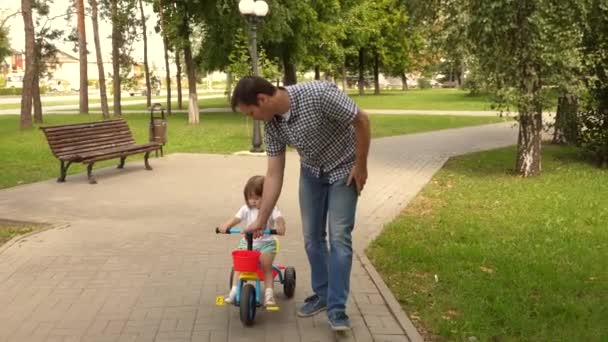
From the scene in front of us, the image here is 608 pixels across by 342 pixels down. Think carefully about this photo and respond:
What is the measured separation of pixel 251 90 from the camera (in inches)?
144

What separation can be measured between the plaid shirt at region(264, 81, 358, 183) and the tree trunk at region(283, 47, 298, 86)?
25.4 meters

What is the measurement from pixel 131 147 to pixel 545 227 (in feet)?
24.0

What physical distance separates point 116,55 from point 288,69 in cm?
963

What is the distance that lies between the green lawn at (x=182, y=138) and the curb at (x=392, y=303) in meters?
7.14

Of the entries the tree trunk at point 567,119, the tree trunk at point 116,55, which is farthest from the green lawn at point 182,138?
the tree trunk at point 116,55

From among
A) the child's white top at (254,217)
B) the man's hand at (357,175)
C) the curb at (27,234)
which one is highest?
the man's hand at (357,175)

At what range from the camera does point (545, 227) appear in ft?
23.5

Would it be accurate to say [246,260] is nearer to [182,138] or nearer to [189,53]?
[182,138]

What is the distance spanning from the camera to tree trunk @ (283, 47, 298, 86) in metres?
29.6

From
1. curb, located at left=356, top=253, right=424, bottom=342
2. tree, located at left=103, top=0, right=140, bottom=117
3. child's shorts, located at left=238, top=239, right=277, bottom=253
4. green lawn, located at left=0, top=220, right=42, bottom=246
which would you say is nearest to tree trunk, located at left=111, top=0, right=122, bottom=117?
tree, located at left=103, top=0, right=140, bottom=117

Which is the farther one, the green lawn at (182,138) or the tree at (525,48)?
the green lawn at (182,138)

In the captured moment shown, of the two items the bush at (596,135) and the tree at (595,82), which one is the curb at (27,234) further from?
the bush at (596,135)

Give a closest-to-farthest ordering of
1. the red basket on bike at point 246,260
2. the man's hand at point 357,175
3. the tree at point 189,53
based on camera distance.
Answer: the man's hand at point 357,175, the red basket on bike at point 246,260, the tree at point 189,53

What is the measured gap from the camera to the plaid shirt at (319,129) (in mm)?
3754
